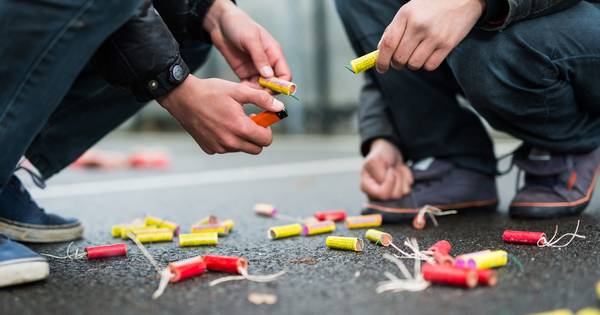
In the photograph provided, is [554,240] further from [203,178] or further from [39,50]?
[203,178]

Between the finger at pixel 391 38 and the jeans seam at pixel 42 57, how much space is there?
0.49 m

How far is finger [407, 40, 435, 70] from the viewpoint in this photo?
1.14 m

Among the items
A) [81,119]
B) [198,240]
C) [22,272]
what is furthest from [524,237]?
[81,119]

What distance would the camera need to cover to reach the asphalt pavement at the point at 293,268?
34.4 inches

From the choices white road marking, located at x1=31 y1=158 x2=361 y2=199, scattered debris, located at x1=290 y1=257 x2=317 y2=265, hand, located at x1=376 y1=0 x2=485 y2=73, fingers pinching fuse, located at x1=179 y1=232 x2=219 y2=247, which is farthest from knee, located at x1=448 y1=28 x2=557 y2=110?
white road marking, located at x1=31 y1=158 x2=361 y2=199

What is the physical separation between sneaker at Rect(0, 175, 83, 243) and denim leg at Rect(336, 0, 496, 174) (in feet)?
2.37

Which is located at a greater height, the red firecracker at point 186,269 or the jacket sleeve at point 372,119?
the red firecracker at point 186,269

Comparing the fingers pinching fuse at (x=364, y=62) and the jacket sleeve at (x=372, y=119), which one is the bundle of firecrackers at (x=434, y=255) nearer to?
the jacket sleeve at (x=372, y=119)

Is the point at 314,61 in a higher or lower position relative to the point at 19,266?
lower

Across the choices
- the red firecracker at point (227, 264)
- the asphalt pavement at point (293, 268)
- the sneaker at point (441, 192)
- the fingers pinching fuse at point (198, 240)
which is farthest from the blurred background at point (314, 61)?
the red firecracker at point (227, 264)

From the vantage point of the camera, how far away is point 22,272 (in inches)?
39.3

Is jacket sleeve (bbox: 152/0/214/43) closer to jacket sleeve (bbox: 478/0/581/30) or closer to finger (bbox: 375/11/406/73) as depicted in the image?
finger (bbox: 375/11/406/73)

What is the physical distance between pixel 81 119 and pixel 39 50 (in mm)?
489

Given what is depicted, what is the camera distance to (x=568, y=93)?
1.35 m
